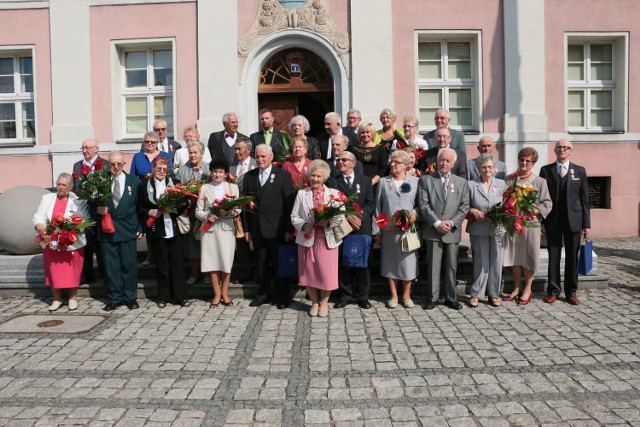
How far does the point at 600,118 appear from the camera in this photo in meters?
12.5

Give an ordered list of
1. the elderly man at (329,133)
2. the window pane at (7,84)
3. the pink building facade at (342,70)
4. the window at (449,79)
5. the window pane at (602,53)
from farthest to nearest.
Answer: the window pane at (7,84) < the window pane at (602,53) < the window at (449,79) < the pink building facade at (342,70) < the elderly man at (329,133)

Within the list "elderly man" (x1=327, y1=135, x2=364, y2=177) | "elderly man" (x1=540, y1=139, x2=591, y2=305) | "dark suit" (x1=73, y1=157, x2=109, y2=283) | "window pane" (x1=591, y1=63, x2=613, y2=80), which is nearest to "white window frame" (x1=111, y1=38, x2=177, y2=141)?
"dark suit" (x1=73, y1=157, x2=109, y2=283)

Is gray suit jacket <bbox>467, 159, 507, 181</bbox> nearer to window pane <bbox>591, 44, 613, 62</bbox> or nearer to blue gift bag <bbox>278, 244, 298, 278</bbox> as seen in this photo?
blue gift bag <bbox>278, 244, 298, 278</bbox>

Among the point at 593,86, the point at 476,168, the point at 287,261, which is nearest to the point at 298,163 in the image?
the point at 287,261

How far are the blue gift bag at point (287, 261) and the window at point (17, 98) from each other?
828 cm

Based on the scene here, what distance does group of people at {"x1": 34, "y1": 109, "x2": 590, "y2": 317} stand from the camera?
6.76 metres

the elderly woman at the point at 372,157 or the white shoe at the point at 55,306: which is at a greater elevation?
the elderly woman at the point at 372,157

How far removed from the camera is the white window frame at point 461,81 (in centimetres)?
1187

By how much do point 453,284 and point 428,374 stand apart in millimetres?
2324

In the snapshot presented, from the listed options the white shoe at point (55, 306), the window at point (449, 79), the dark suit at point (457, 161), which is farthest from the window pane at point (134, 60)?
the dark suit at point (457, 161)

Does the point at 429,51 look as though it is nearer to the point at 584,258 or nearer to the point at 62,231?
the point at 584,258

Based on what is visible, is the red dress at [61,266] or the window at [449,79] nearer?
the red dress at [61,266]

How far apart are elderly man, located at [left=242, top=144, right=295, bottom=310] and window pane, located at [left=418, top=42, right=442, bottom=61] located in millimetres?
6403

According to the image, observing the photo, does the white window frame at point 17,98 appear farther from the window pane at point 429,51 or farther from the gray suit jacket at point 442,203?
the gray suit jacket at point 442,203
